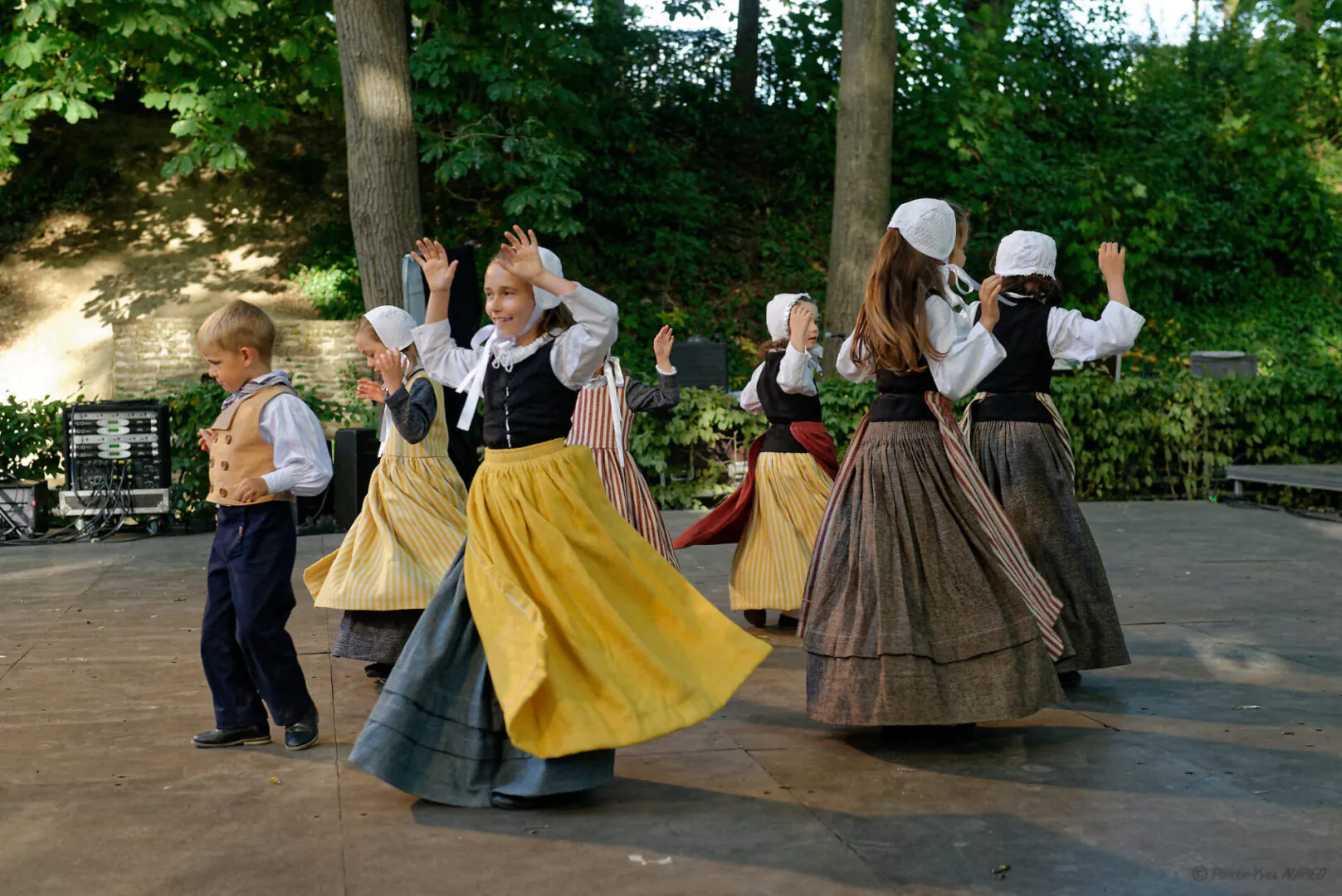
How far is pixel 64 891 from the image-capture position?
3250 mm

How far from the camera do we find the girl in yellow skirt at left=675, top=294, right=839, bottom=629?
6.66 meters

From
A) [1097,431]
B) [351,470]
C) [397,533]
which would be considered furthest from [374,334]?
[1097,431]

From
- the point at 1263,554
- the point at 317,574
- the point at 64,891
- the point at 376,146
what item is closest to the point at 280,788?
the point at 64,891

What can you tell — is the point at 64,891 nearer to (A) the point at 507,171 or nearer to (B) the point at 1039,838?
(B) the point at 1039,838

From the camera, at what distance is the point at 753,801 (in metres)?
3.98

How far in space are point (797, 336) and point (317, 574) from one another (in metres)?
2.52

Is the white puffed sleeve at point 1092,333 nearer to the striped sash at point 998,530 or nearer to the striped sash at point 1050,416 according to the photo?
the striped sash at point 1050,416

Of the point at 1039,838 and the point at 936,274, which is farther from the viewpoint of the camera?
the point at 936,274

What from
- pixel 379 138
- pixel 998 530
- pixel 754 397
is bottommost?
pixel 998 530

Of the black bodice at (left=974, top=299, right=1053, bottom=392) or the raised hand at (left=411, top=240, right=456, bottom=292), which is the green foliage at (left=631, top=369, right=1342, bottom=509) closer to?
the black bodice at (left=974, top=299, right=1053, bottom=392)

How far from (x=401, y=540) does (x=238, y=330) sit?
135cm

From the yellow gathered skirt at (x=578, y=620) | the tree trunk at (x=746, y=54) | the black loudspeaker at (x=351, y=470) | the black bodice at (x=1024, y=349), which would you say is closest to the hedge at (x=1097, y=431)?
the black loudspeaker at (x=351, y=470)

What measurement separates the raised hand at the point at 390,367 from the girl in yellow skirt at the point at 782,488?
2382 millimetres

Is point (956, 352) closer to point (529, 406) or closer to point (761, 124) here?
point (529, 406)
